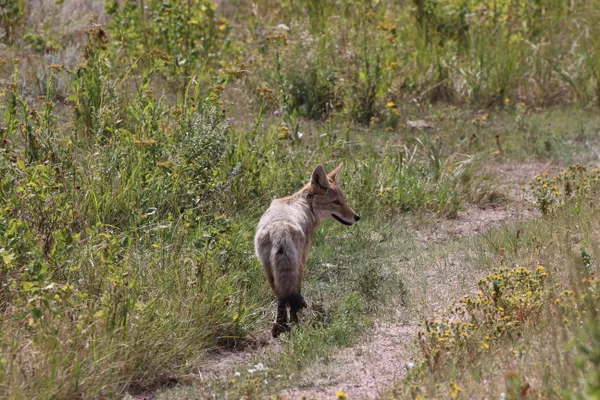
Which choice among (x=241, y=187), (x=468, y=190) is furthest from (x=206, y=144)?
(x=468, y=190)

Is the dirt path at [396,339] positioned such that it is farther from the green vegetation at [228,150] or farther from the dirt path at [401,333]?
Answer: the green vegetation at [228,150]

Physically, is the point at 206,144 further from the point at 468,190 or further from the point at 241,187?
the point at 468,190

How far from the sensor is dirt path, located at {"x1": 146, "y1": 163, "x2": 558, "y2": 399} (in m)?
5.73

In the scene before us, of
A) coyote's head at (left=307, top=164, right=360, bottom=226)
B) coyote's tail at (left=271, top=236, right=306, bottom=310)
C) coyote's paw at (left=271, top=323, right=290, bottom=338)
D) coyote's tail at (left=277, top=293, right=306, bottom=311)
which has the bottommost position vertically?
coyote's paw at (left=271, top=323, right=290, bottom=338)

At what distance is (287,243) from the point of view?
666 cm

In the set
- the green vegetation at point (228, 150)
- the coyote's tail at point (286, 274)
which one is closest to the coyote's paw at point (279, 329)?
the green vegetation at point (228, 150)

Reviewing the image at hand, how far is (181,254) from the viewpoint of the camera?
7.21 meters

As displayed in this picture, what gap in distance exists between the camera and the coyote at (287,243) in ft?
21.4

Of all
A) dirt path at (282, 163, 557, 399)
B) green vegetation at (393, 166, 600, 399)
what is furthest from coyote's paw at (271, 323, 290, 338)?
green vegetation at (393, 166, 600, 399)

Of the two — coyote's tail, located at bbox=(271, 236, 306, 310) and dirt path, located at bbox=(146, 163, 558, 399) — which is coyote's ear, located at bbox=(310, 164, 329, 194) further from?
coyote's tail, located at bbox=(271, 236, 306, 310)

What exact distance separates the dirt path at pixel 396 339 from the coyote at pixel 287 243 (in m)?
0.39

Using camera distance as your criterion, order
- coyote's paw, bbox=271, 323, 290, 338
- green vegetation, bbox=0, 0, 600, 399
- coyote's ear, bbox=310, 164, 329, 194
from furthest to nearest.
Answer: coyote's ear, bbox=310, 164, 329, 194
coyote's paw, bbox=271, 323, 290, 338
green vegetation, bbox=0, 0, 600, 399

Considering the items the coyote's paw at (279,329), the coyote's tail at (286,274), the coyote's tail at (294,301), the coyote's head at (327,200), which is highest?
the coyote's tail at (286,274)

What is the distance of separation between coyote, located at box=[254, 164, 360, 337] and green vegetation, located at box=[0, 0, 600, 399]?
28 centimetres
